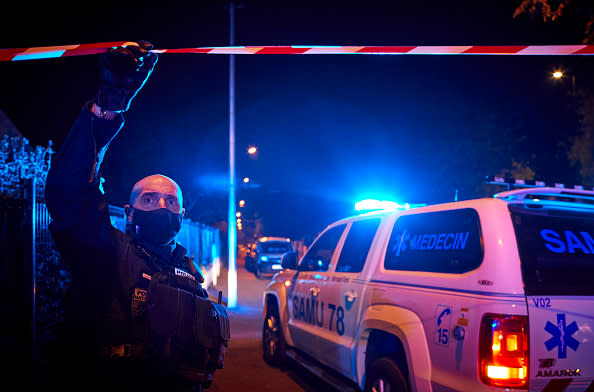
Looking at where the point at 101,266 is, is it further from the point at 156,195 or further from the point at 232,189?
the point at 232,189

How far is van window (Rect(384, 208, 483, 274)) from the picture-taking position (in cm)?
334

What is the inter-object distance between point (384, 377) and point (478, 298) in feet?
3.95

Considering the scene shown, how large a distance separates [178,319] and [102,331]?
1.03 ft

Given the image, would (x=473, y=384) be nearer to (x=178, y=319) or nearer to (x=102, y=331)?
(x=178, y=319)

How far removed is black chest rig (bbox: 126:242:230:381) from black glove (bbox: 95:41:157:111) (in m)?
0.65

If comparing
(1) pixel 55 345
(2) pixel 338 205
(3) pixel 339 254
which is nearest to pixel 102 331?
(1) pixel 55 345

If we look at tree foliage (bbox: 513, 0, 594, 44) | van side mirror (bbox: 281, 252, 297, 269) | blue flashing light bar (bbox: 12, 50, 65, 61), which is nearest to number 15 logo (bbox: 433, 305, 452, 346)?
blue flashing light bar (bbox: 12, 50, 65, 61)

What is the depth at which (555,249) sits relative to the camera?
10.3 feet

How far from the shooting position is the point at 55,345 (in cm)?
196

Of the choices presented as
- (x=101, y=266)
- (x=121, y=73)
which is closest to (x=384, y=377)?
(x=101, y=266)

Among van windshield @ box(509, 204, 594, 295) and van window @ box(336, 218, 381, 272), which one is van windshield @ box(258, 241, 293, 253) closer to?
van window @ box(336, 218, 381, 272)

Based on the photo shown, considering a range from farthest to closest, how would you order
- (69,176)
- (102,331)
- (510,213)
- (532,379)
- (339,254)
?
(339,254), (510,213), (532,379), (102,331), (69,176)

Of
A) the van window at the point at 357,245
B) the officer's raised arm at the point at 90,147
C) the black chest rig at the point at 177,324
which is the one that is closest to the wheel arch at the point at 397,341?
the van window at the point at 357,245

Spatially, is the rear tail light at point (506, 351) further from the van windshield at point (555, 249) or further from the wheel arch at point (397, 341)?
the wheel arch at point (397, 341)
